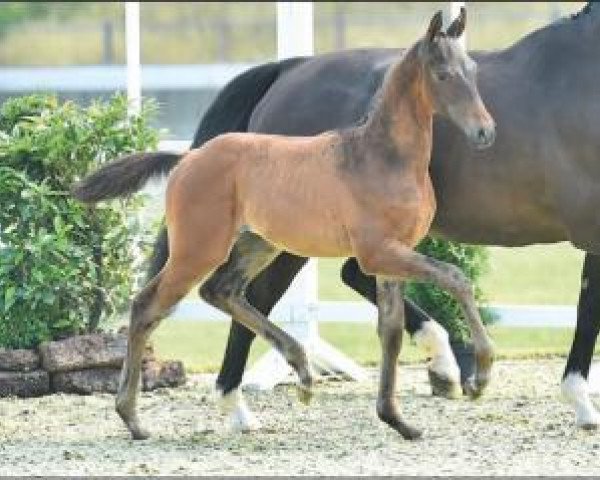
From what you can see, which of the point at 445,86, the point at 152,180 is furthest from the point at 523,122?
the point at 152,180

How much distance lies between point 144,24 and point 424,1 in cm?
453

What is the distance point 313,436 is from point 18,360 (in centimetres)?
183

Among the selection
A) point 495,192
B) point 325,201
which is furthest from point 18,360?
point 495,192

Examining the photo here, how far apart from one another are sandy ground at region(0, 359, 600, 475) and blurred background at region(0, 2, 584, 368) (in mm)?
12437

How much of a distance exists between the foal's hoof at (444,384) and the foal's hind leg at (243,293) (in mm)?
944

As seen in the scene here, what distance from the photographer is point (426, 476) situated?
253 inches

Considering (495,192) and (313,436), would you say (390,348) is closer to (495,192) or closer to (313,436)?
(313,436)

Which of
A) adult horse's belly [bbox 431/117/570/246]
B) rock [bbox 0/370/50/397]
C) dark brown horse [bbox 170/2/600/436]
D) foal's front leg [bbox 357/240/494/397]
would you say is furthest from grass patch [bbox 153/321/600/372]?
foal's front leg [bbox 357/240/494/397]

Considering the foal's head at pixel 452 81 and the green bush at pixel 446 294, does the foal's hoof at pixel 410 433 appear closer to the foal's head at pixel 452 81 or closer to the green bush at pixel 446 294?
the foal's head at pixel 452 81

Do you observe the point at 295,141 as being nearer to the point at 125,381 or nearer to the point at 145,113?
the point at 125,381

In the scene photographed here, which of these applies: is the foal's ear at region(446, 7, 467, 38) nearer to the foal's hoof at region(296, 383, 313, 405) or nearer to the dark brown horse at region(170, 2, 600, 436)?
the dark brown horse at region(170, 2, 600, 436)

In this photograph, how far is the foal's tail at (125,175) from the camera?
760 centimetres

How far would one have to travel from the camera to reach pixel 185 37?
3075 cm

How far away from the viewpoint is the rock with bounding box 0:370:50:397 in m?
8.79
